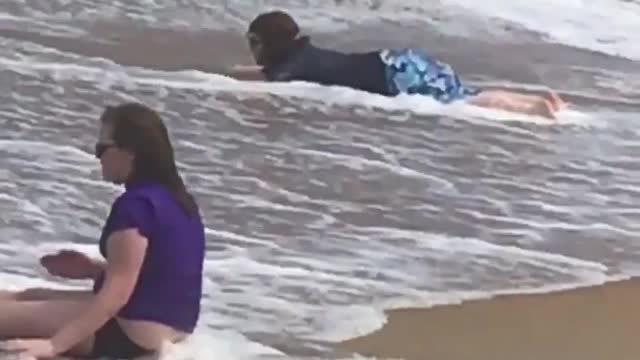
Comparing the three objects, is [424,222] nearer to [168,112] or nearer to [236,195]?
[236,195]

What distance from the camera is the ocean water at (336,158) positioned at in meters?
2.57

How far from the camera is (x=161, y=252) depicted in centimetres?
195

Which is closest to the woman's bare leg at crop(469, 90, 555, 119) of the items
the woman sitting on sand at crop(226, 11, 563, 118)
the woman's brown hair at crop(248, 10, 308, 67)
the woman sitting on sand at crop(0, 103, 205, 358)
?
the woman sitting on sand at crop(226, 11, 563, 118)

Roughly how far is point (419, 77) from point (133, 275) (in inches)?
79.7

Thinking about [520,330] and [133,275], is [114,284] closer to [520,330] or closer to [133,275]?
[133,275]

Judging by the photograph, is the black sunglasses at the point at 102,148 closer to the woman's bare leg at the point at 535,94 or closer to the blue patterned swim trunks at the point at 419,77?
the blue patterned swim trunks at the point at 419,77

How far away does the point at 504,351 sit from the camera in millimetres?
2188

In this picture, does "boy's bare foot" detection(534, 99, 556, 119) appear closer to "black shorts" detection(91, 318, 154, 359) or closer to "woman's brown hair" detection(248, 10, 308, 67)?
"woman's brown hair" detection(248, 10, 308, 67)

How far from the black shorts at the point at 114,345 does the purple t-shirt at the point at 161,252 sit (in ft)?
0.11

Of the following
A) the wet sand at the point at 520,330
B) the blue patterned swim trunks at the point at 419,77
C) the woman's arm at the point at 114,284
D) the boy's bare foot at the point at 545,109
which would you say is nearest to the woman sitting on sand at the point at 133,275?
the woman's arm at the point at 114,284

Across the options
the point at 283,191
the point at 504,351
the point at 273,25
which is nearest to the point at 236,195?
the point at 283,191

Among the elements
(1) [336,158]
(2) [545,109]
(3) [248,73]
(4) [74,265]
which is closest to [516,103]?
(2) [545,109]

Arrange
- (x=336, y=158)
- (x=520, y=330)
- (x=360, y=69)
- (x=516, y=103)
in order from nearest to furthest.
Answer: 1. (x=520, y=330)
2. (x=336, y=158)
3. (x=360, y=69)
4. (x=516, y=103)

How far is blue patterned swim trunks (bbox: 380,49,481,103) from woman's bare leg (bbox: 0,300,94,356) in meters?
1.90
